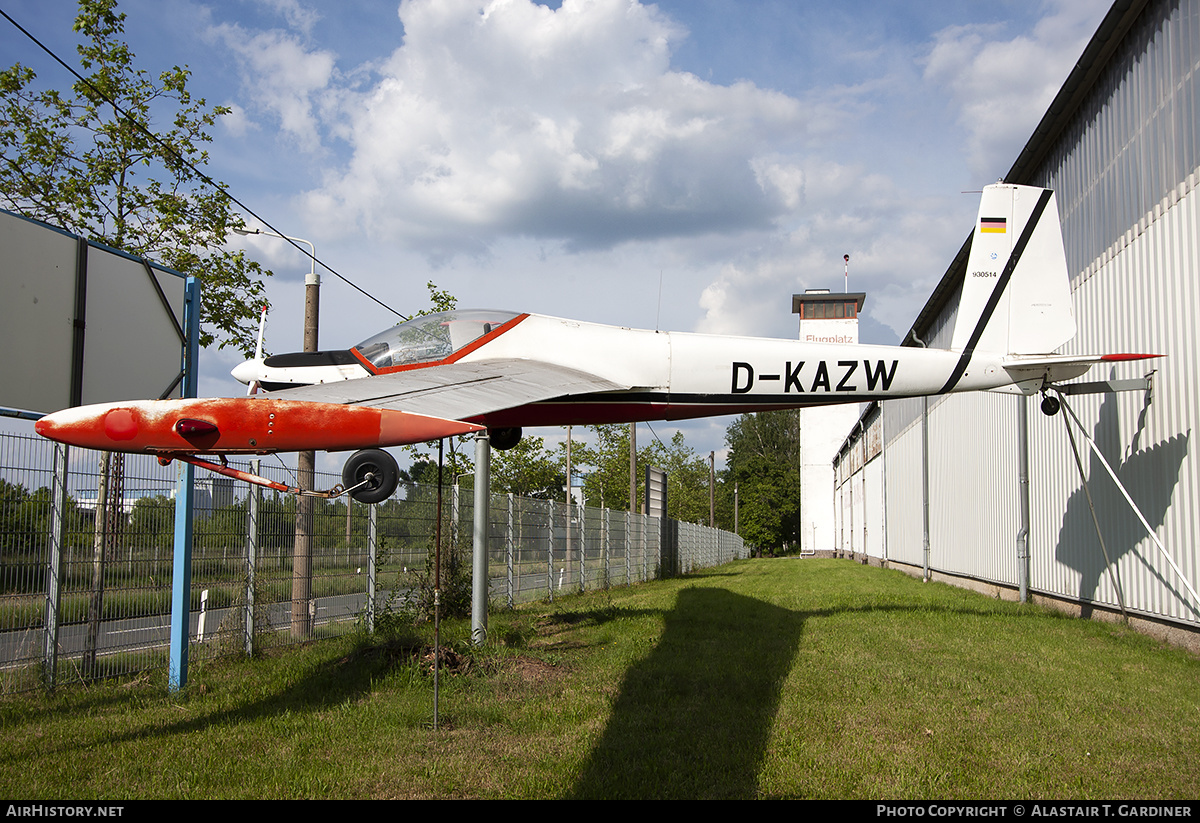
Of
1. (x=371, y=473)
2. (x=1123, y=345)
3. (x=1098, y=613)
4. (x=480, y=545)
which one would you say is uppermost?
(x=1123, y=345)

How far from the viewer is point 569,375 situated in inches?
303

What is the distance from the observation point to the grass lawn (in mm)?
4703

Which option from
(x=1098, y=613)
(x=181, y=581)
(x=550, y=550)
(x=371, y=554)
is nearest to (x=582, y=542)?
(x=550, y=550)

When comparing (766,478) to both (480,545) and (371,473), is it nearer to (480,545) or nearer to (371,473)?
(480,545)

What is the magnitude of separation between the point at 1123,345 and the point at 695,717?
889 cm

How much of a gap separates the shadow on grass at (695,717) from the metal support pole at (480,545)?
6.92 feet

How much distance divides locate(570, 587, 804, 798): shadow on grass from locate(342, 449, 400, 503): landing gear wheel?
220cm

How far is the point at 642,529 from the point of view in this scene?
85.1 feet

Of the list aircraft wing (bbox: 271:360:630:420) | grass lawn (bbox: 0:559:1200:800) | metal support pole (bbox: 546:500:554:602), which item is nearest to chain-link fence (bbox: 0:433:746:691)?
grass lawn (bbox: 0:559:1200:800)

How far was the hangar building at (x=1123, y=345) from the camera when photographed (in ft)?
30.6

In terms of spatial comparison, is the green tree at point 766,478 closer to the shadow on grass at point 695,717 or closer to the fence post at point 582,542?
the fence post at point 582,542

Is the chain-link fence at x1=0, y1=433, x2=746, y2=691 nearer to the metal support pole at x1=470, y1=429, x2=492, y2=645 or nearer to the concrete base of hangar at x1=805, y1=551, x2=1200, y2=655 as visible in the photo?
the metal support pole at x1=470, y1=429, x2=492, y2=645
